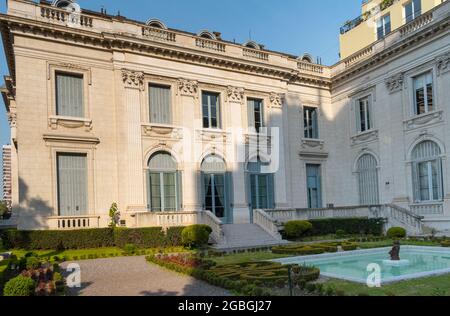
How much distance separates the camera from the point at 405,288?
362 inches

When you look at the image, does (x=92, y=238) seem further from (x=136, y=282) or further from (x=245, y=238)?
(x=136, y=282)

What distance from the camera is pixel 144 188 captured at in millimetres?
22391

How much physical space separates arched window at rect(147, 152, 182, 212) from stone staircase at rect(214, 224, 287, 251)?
348 cm

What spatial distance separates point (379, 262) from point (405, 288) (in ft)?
15.4

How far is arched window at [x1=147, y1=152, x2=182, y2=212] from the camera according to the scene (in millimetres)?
22969

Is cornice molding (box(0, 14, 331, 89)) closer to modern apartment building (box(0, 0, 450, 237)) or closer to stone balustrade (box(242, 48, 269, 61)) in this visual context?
modern apartment building (box(0, 0, 450, 237))

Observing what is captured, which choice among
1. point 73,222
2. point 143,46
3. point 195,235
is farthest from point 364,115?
point 73,222

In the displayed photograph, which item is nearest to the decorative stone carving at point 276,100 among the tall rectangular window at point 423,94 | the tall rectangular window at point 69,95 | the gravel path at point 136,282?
the tall rectangular window at point 423,94

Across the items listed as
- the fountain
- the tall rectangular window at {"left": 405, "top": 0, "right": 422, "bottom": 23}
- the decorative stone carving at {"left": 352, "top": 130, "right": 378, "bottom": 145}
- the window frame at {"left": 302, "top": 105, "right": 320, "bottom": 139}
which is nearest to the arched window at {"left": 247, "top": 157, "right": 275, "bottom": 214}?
the window frame at {"left": 302, "top": 105, "right": 320, "bottom": 139}

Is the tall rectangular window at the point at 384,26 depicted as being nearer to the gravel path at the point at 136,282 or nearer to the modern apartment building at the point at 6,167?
the gravel path at the point at 136,282

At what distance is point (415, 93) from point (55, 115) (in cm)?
2000

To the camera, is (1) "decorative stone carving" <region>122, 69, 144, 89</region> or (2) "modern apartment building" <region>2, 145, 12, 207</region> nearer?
(1) "decorative stone carving" <region>122, 69, 144, 89</region>
